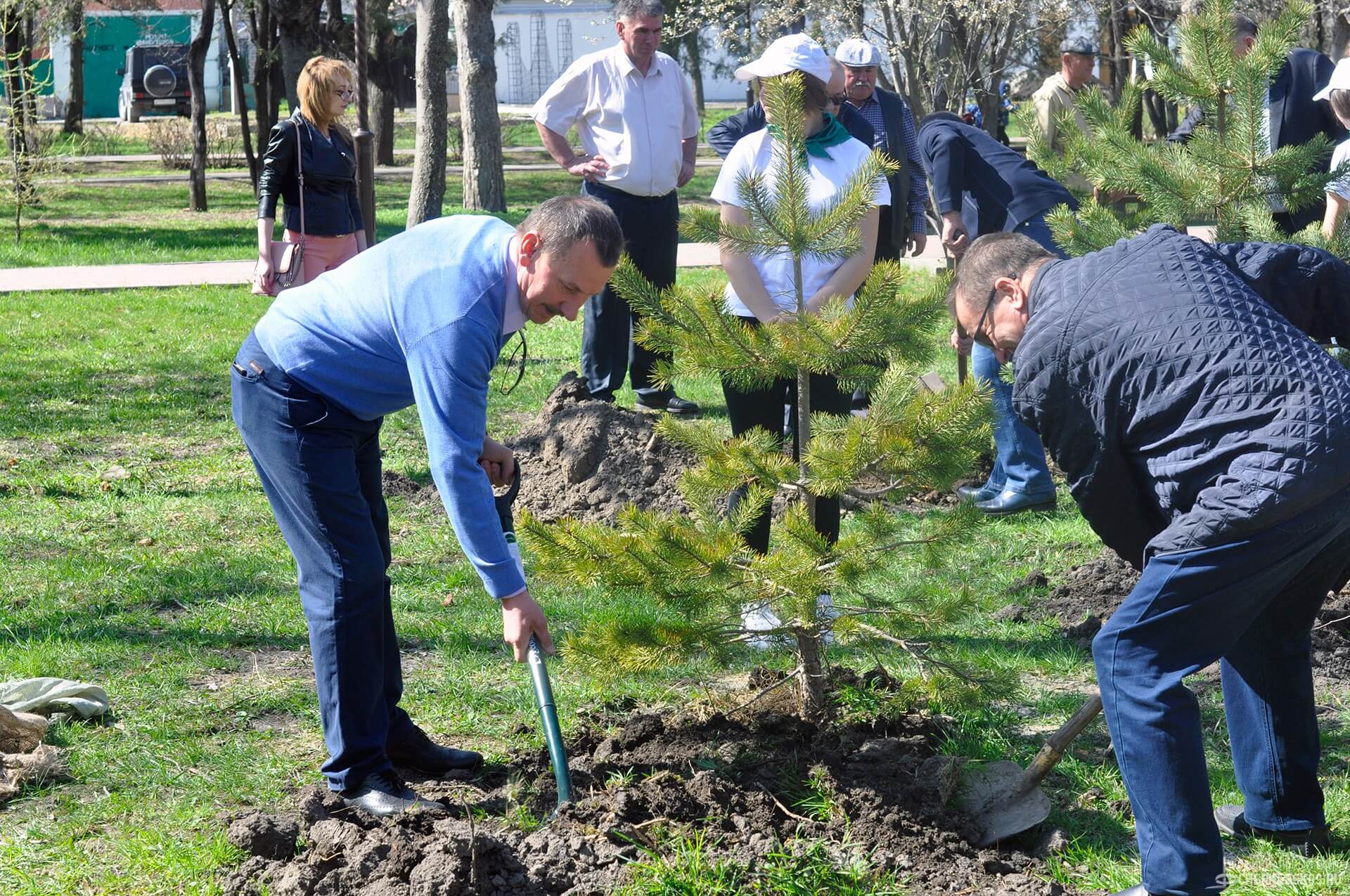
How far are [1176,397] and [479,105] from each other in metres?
13.5

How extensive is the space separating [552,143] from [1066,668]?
414 centimetres

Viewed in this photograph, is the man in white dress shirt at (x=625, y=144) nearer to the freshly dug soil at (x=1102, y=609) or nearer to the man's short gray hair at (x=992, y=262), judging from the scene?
the freshly dug soil at (x=1102, y=609)

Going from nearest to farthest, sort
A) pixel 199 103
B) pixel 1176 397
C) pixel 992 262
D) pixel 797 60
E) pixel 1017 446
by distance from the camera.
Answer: pixel 1176 397 → pixel 992 262 → pixel 797 60 → pixel 1017 446 → pixel 199 103

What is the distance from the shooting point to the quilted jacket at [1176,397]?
8.29 ft

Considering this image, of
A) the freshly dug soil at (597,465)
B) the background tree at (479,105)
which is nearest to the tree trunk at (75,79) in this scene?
the background tree at (479,105)

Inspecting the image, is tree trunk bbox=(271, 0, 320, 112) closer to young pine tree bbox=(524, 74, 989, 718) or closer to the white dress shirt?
the white dress shirt

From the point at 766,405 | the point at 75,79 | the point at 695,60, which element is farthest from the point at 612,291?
the point at 695,60

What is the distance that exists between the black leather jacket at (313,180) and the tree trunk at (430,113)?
6397 mm

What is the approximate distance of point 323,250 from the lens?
6.91m

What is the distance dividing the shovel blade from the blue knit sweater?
132cm

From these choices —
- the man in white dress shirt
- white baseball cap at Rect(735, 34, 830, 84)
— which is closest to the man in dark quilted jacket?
white baseball cap at Rect(735, 34, 830, 84)

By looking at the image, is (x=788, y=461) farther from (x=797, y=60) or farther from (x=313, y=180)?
(x=313, y=180)

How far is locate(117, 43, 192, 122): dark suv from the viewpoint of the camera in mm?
31672

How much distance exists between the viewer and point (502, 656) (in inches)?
173
